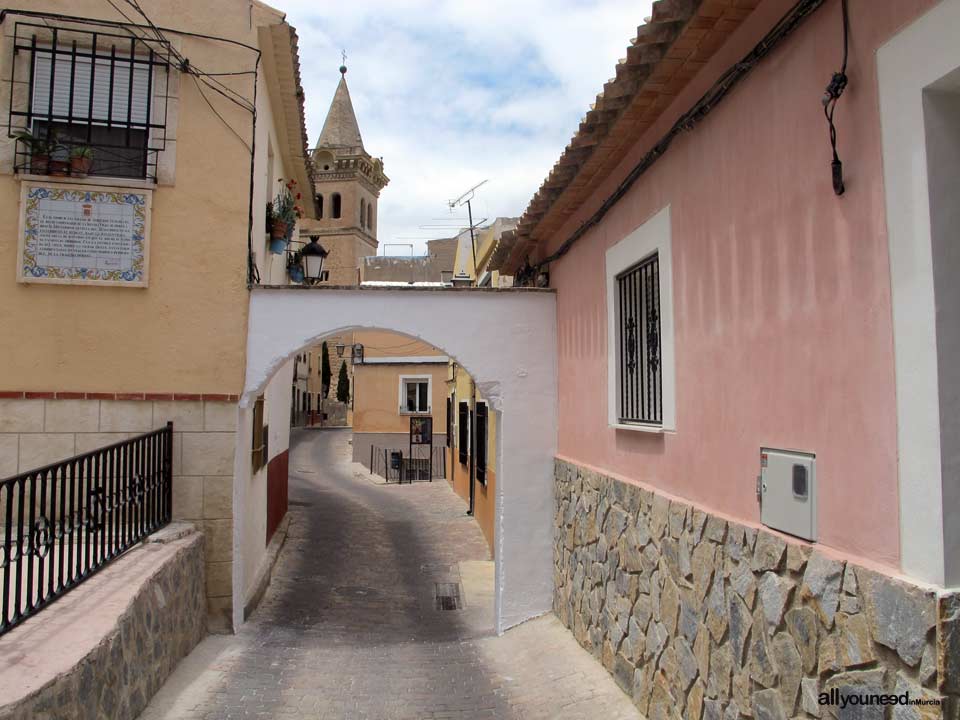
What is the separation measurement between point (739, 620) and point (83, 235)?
615 cm

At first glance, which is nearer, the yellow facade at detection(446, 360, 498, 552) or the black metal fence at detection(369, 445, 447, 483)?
the yellow facade at detection(446, 360, 498, 552)

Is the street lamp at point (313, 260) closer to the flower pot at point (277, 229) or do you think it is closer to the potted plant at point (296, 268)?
the potted plant at point (296, 268)

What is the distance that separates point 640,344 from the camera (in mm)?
5391

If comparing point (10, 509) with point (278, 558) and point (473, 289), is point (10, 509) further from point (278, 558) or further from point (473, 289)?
point (278, 558)

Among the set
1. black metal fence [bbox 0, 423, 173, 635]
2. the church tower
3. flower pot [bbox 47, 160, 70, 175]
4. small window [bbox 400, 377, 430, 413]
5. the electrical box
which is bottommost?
black metal fence [bbox 0, 423, 173, 635]

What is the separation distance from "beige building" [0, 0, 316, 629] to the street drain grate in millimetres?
2425

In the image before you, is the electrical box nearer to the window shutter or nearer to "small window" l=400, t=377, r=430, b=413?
the window shutter

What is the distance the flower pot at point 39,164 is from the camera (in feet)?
22.3

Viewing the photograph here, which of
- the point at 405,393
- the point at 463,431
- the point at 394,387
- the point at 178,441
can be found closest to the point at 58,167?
the point at 178,441

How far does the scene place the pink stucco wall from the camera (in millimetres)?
2709

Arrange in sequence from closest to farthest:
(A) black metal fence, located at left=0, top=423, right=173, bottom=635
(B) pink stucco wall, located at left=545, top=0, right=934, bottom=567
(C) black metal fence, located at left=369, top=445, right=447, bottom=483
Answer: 1. (B) pink stucco wall, located at left=545, top=0, right=934, bottom=567
2. (A) black metal fence, located at left=0, top=423, right=173, bottom=635
3. (C) black metal fence, located at left=369, top=445, right=447, bottom=483

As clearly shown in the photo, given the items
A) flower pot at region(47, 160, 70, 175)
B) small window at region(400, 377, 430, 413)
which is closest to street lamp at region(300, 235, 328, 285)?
flower pot at region(47, 160, 70, 175)

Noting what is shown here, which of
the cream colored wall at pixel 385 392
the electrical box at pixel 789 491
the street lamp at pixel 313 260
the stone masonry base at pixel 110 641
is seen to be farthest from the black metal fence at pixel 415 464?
the electrical box at pixel 789 491

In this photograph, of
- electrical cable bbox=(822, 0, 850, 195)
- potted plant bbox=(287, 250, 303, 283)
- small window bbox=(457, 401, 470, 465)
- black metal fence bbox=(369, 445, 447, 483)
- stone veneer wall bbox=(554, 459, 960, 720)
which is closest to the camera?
stone veneer wall bbox=(554, 459, 960, 720)
